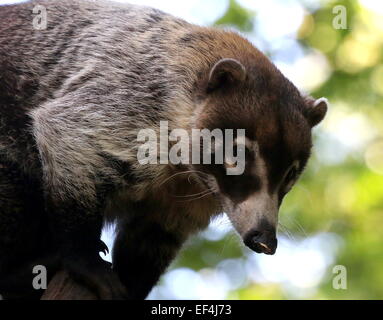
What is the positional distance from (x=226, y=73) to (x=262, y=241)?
184 cm

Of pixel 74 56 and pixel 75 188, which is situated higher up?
pixel 74 56

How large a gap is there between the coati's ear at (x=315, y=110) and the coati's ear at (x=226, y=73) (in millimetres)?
838

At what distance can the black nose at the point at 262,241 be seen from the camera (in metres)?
6.38

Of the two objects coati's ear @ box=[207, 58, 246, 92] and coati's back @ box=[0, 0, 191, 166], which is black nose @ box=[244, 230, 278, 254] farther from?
coati's back @ box=[0, 0, 191, 166]

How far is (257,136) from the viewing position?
6.85 meters

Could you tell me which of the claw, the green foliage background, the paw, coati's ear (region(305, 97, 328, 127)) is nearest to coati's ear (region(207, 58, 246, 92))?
coati's ear (region(305, 97, 328, 127))

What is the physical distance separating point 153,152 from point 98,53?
1368 millimetres

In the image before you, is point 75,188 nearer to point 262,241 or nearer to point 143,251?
point 143,251

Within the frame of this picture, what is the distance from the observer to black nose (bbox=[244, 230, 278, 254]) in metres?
6.38

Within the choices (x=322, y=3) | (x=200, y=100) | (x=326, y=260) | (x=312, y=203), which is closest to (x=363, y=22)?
(x=322, y=3)

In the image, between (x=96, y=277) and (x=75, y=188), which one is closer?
(x=96, y=277)

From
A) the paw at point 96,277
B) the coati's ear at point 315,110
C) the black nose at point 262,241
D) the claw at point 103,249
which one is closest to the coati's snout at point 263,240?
the black nose at point 262,241

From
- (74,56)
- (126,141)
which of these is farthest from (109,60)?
(126,141)

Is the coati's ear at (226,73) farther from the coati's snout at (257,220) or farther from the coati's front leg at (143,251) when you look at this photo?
the coati's front leg at (143,251)
